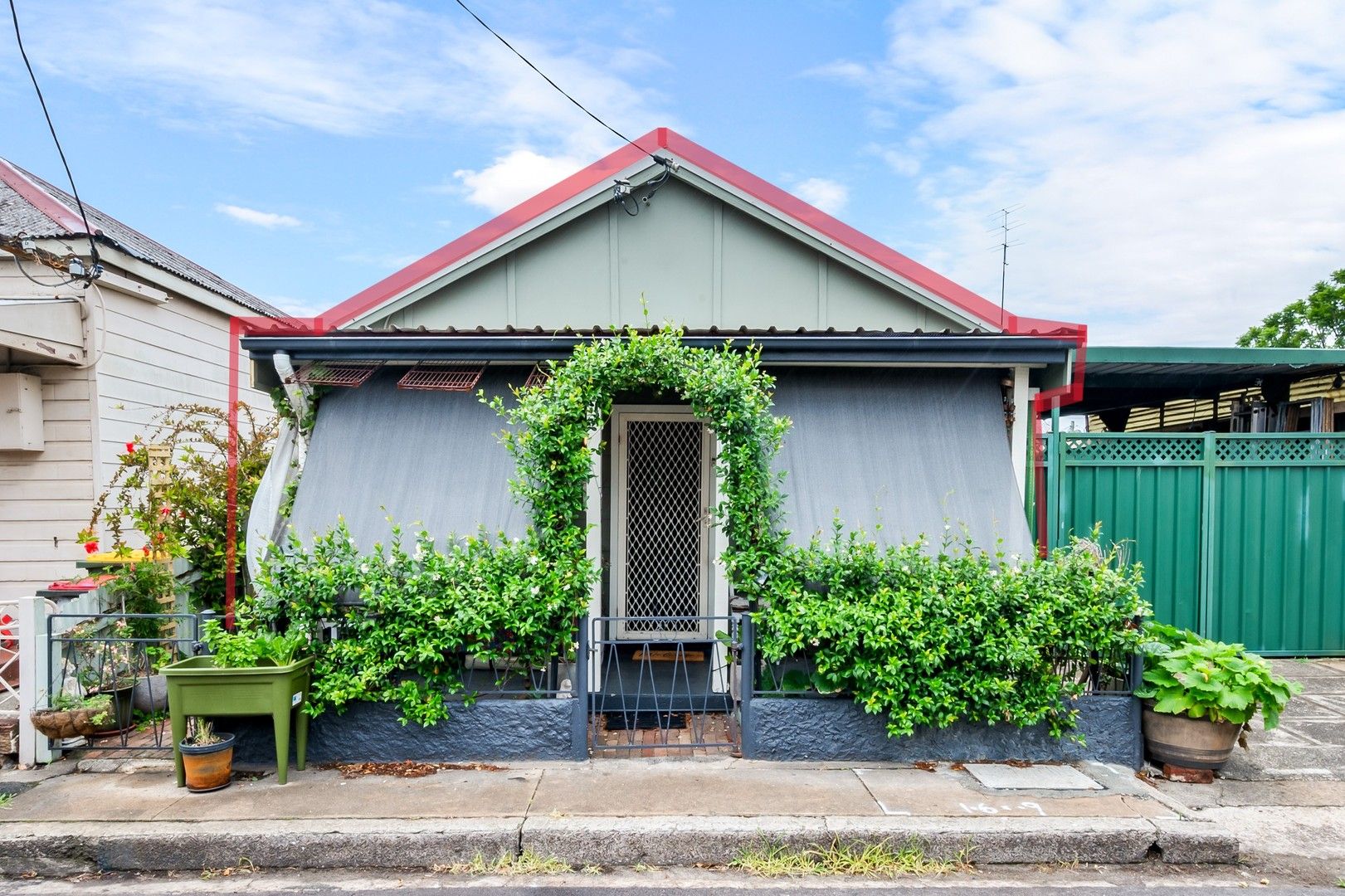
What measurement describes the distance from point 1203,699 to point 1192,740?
0.34 m

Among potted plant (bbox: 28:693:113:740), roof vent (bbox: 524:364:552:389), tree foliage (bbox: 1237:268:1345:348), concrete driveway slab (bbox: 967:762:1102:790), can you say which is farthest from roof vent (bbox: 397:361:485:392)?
tree foliage (bbox: 1237:268:1345:348)

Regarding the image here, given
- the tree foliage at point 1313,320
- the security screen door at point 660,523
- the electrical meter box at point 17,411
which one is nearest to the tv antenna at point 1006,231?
the security screen door at point 660,523

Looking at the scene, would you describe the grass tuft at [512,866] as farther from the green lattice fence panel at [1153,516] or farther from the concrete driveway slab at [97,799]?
the green lattice fence panel at [1153,516]

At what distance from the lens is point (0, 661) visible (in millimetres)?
6258

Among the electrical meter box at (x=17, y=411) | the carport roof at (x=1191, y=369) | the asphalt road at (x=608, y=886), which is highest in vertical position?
the carport roof at (x=1191, y=369)

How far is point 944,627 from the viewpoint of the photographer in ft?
15.4

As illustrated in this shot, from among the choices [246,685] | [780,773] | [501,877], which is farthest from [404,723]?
[780,773]

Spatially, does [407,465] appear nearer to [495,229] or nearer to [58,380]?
[495,229]

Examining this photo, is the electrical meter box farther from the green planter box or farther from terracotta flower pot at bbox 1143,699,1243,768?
terracotta flower pot at bbox 1143,699,1243,768

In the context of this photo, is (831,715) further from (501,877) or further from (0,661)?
(0,661)

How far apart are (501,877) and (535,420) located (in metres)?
2.59

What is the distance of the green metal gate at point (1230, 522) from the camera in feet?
23.2

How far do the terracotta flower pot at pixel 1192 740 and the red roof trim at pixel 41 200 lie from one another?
1018 cm

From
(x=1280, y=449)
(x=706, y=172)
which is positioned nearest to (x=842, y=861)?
(x=706, y=172)
